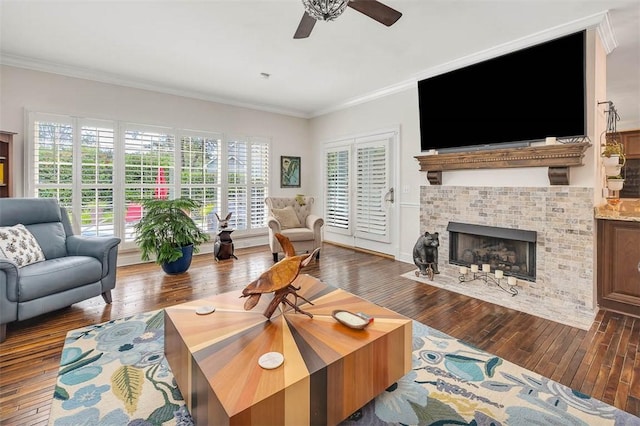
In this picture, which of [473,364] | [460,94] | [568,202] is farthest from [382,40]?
[473,364]

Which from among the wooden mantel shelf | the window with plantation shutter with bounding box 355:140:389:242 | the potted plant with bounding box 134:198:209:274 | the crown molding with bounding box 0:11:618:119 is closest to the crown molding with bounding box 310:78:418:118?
the crown molding with bounding box 0:11:618:119

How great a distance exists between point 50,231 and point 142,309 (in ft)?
4.15

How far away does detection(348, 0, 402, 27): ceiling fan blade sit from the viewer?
2.03 m

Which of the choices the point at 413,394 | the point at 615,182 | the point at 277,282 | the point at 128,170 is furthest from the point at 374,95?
the point at 413,394

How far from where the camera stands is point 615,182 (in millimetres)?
3182

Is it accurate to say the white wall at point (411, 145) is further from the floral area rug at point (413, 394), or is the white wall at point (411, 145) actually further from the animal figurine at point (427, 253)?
the floral area rug at point (413, 394)

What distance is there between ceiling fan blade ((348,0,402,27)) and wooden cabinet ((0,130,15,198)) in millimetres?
4205

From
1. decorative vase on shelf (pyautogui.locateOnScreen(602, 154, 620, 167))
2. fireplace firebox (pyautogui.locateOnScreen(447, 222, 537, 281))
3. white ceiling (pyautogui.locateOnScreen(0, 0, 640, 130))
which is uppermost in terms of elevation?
white ceiling (pyautogui.locateOnScreen(0, 0, 640, 130))

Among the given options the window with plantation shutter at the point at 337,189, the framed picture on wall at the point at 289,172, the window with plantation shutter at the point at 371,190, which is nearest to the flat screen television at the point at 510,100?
the window with plantation shutter at the point at 371,190

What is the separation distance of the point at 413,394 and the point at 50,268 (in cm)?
304

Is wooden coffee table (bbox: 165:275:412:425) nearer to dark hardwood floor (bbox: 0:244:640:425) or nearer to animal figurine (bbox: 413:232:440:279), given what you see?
dark hardwood floor (bbox: 0:244:640:425)

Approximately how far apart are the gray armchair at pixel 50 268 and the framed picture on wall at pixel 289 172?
3.77 m

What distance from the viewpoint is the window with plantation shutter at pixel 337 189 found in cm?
591

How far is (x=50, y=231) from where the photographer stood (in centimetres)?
308
